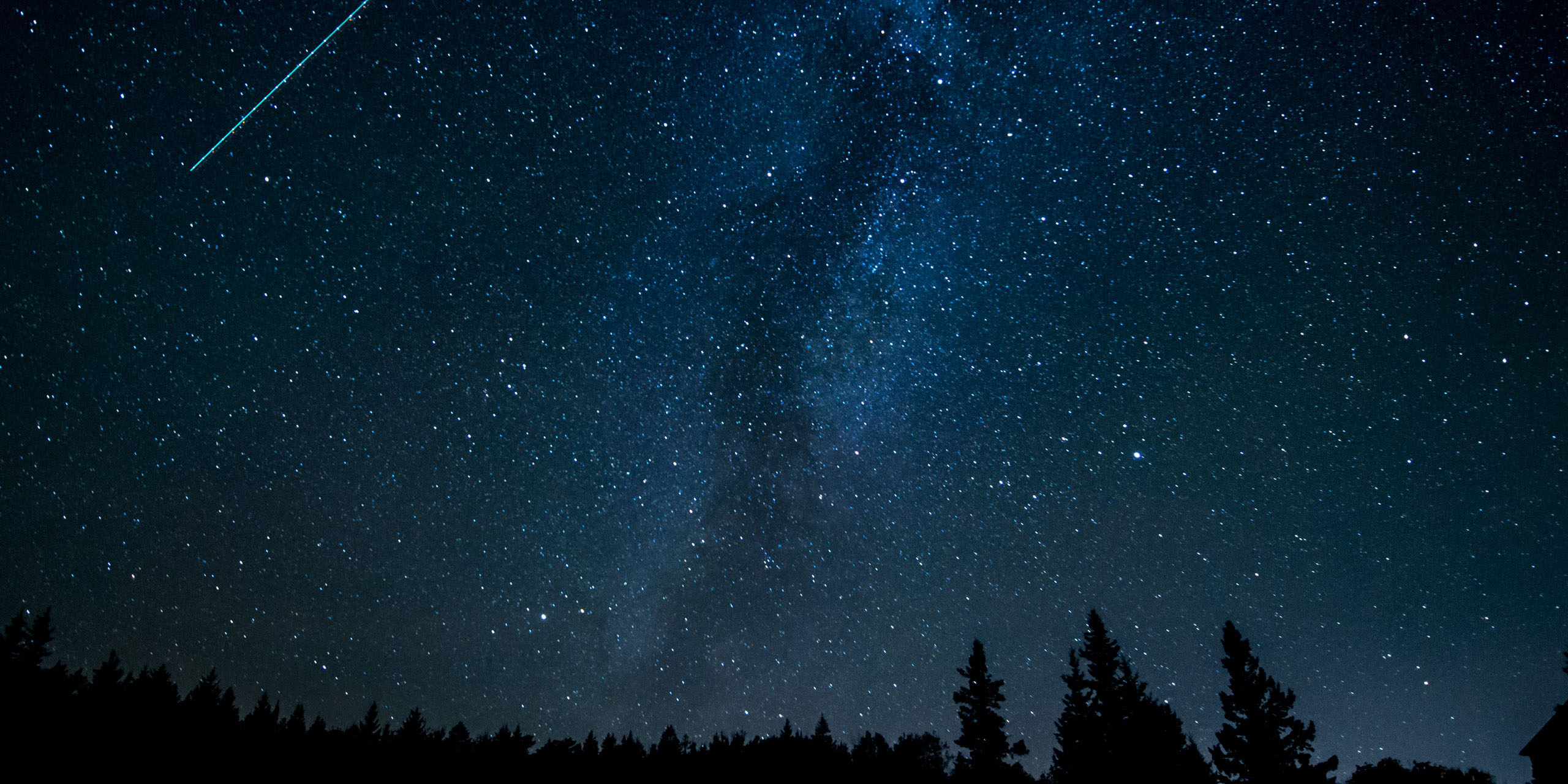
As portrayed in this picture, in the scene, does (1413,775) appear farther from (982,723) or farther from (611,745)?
(611,745)

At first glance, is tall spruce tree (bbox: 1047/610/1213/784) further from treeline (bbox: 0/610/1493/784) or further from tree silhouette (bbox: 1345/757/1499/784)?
tree silhouette (bbox: 1345/757/1499/784)

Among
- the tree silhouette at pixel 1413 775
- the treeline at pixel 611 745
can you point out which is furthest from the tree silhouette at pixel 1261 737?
the tree silhouette at pixel 1413 775

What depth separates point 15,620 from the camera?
92.3 ft

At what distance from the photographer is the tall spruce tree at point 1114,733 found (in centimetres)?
2255

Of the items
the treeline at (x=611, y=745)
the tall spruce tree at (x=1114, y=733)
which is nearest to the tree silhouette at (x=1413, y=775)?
the treeline at (x=611, y=745)

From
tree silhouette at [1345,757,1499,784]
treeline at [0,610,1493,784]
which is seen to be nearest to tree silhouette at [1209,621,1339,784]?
treeline at [0,610,1493,784]

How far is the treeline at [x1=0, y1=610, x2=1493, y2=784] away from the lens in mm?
22219

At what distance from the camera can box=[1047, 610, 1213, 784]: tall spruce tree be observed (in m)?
22.5

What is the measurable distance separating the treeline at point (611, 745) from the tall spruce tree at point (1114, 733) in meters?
0.05

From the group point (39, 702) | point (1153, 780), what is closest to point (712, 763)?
point (1153, 780)

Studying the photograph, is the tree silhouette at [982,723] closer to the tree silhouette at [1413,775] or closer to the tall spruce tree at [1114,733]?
the tall spruce tree at [1114,733]

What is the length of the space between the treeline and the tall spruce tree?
0.05 metres

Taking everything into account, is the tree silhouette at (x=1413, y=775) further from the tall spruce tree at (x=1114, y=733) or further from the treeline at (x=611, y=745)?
the tall spruce tree at (x=1114, y=733)

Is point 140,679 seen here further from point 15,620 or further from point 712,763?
point 712,763
